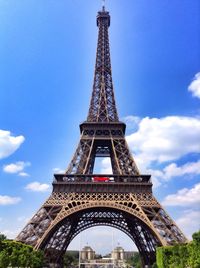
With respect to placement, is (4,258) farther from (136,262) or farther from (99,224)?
(136,262)

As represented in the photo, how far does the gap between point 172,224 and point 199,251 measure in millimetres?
8899

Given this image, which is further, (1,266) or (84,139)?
(84,139)

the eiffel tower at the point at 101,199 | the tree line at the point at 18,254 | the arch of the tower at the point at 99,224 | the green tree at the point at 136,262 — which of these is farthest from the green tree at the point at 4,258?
the green tree at the point at 136,262

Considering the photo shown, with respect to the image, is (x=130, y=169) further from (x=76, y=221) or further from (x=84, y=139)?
(x=76, y=221)

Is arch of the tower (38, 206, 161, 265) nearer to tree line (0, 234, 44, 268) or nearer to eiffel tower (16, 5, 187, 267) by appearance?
eiffel tower (16, 5, 187, 267)

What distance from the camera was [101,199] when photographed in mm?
37594

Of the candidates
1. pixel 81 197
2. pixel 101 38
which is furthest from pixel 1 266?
Answer: pixel 101 38

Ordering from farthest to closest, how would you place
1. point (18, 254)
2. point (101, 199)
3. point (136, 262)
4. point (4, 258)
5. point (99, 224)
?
1. point (136, 262)
2. point (99, 224)
3. point (101, 199)
4. point (18, 254)
5. point (4, 258)

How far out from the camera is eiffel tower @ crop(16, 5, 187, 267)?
115 feet

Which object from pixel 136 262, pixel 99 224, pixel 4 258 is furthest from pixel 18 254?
pixel 136 262

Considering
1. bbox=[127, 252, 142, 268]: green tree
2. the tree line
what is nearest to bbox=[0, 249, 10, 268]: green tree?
the tree line

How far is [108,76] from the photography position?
170ft

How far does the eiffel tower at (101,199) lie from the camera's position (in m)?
35.0

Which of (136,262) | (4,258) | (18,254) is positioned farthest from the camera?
(136,262)
